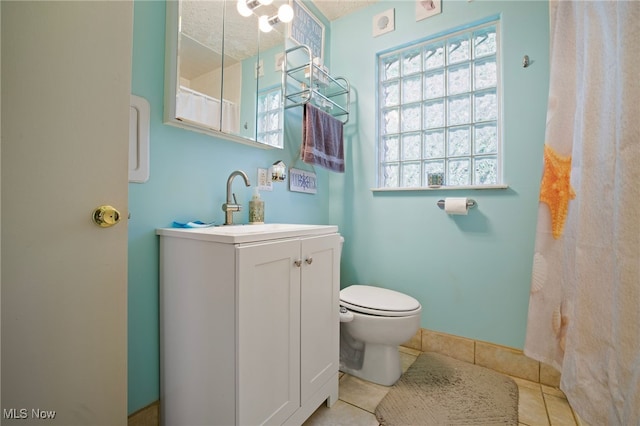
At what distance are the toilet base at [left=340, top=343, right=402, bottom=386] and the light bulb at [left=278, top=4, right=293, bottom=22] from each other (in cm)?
191

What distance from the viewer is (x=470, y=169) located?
1.75m

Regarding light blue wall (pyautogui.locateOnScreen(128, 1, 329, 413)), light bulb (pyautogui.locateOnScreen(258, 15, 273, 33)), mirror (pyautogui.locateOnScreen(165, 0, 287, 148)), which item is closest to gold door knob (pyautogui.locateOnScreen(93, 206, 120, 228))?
light blue wall (pyautogui.locateOnScreen(128, 1, 329, 413))

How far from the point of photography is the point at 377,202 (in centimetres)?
197

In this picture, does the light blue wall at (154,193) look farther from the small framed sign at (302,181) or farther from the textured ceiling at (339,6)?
the textured ceiling at (339,6)

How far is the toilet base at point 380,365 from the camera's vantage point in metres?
1.45

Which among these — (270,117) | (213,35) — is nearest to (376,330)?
(270,117)

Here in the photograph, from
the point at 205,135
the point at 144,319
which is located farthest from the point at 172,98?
the point at 144,319

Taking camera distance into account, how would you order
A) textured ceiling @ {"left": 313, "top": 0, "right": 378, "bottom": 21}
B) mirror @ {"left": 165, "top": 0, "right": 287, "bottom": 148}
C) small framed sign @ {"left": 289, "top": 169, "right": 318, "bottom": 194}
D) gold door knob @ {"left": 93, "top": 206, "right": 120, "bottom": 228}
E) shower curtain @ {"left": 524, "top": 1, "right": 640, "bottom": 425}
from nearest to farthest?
gold door knob @ {"left": 93, "top": 206, "right": 120, "bottom": 228}
shower curtain @ {"left": 524, "top": 1, "right": 640, "bottom": 425}
mirror @ {"left": 165, "top": 0, "right": 287, "bottom": 148}
small framed sign @ {"left": 289, "top": 169, "right": 318, "bottom": 194}
textured ceiling @ {"left": 313, "top": 0, "right": 378, "bottom": 21}

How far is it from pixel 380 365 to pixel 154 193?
1.36 metres

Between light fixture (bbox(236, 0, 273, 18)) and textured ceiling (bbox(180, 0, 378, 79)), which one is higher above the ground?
light fixture (bbox(236, 0, 273, 18))

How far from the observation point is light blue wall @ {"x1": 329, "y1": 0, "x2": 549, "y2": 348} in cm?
150

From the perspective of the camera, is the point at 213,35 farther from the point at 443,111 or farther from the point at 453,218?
the point at 453,218

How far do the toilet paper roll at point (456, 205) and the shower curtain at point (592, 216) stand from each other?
0.38 m

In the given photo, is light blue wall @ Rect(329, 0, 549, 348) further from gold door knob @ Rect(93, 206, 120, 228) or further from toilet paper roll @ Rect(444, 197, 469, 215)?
gold door knob @ Rect(93, 206, 120, 228)
